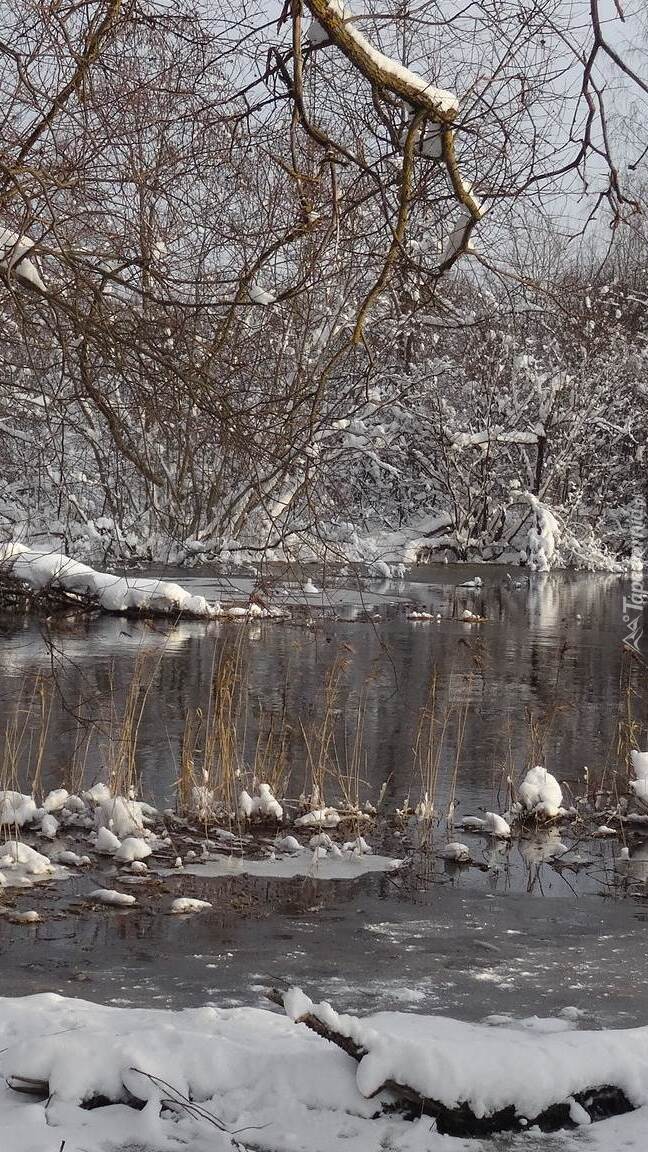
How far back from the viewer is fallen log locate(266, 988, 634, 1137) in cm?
357

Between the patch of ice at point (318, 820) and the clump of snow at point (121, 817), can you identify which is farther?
the patch of ice at point (318, 820)

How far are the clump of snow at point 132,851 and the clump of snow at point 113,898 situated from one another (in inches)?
23.3

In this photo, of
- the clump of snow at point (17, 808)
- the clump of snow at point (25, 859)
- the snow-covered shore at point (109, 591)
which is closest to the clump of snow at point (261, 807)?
the clump of snow at point (17, 808)

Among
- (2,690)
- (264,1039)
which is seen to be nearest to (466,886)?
(264,1039)

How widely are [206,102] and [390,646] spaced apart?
32.2 ft

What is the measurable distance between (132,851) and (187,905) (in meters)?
0.84

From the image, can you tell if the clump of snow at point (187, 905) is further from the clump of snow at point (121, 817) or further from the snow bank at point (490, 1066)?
the snow bank at point (490, 1066)

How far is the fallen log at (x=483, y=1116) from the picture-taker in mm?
3566

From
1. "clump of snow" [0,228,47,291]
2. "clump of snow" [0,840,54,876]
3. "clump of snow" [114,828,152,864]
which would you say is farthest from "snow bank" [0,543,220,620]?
"clump of snow" [0,228,47,291]

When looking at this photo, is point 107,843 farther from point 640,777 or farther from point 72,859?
point 640,777

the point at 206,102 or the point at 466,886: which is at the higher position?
the point at 206,102

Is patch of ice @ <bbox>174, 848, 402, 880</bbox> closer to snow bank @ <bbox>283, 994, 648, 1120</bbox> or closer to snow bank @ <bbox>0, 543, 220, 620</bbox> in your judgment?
snow bank @ <bbox>283, 994, 648, 1120</bbox>

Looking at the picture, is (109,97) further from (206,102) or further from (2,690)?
(2,690)

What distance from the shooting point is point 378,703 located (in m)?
11.9
